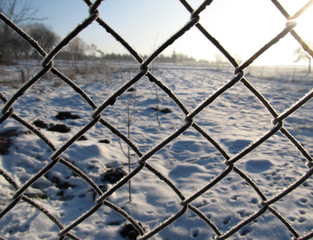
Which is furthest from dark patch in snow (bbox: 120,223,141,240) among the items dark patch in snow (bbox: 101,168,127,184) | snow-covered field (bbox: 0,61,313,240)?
dark patch in snow (bbox: 101,168,127,184)

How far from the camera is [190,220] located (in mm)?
1895

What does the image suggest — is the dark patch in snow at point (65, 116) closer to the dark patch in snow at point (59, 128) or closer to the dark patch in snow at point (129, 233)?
the dark patch in snow at point (59, 128)

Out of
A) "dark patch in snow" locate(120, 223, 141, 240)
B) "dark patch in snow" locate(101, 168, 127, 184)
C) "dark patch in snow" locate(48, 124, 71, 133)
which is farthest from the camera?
"dark patch in snow" locate(48, 124, 71, 133)

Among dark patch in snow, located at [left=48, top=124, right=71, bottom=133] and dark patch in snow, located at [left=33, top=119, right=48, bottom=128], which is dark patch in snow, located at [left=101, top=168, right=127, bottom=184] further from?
dark patch in snow, located at [left=33, top=119, right=48, bottom=128]

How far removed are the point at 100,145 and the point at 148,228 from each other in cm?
181

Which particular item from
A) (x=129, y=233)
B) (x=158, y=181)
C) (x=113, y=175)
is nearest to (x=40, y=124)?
(x=113, y=175)

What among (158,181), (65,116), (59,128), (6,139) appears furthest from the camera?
(65,116)

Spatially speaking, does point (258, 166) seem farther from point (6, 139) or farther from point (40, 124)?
point (40, 124)

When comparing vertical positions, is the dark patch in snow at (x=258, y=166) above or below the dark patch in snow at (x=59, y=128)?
below

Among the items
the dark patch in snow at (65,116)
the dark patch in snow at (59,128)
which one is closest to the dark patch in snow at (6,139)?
the dark patch in snow at (59,128)

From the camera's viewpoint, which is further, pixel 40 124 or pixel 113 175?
pixel 40 124

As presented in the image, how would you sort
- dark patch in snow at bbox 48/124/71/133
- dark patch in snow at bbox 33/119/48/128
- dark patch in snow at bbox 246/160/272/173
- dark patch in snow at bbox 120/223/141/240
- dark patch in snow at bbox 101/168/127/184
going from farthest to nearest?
dark patch in snow at bbox 33/119/48/128 < dark patch in snow at bbox 48/124/71/133 < dark patch in snow at bbox 246/160/272/173 < dark patch in snow at bbox 101/168/127/184 < dark patch in snow at bbox 120/223/141/240

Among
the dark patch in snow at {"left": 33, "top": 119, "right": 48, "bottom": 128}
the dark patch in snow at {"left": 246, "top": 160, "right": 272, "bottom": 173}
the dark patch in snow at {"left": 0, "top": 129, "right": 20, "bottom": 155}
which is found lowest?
the dark patch in snow at {"left": 246, "top": 160, "right": 272, "bottom": 173}

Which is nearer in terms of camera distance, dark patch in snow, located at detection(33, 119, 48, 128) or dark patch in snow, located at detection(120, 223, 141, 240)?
dark patch in snow, located at detection(120, 223, 141, 240)
